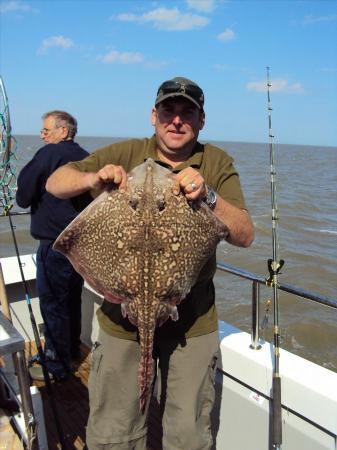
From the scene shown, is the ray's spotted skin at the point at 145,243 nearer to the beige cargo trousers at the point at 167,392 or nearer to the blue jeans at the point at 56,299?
the beige cargo trousers at the point at 167,392

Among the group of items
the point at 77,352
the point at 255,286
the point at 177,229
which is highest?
the point at 177,229

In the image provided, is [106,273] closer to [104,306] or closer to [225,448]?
[104,306]

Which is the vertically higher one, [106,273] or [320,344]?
[106,273]

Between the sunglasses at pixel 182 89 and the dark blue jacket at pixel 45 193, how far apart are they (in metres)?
2.03

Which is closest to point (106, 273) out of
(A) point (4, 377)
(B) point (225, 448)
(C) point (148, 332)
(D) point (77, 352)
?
(C) point (148, 332)

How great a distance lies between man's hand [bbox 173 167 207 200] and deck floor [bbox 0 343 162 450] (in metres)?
2.03

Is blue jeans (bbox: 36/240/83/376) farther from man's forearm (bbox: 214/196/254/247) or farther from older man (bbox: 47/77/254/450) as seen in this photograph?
man's forearm (bbox: 214/196/254/247)

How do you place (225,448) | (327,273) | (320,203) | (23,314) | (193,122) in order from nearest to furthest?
1. (193,122)
2. (225,448)
3. (23,314)
4. (327,273)
5. (320,203)

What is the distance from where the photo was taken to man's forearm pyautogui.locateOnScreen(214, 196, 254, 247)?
8.18 feet

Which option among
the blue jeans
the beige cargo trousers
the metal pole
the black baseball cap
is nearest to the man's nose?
the black baseball cap

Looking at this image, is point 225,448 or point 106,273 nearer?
point 106,273

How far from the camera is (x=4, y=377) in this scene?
9.77 ft

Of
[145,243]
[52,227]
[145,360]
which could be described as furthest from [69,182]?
[52,227]

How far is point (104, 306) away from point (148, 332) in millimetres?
543
